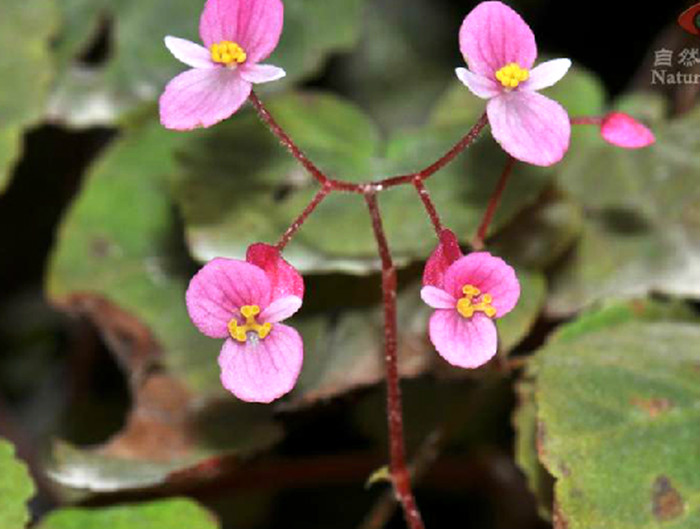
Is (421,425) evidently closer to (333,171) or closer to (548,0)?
(333,171)

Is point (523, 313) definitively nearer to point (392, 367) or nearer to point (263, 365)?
point (392, 367)

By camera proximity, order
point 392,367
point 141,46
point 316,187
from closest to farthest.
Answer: point 392,367 → point 316,187 → point 141,46

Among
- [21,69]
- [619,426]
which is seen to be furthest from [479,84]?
[21,69]

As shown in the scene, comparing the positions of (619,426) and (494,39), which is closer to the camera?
(494,39)

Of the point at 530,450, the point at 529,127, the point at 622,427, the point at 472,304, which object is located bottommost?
the point at 530,450

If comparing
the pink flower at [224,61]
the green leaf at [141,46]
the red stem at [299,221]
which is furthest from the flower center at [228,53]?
the green leaf at [141,46]

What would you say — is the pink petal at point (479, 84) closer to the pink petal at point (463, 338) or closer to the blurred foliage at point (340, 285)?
the pink petal at point (463, 338)
